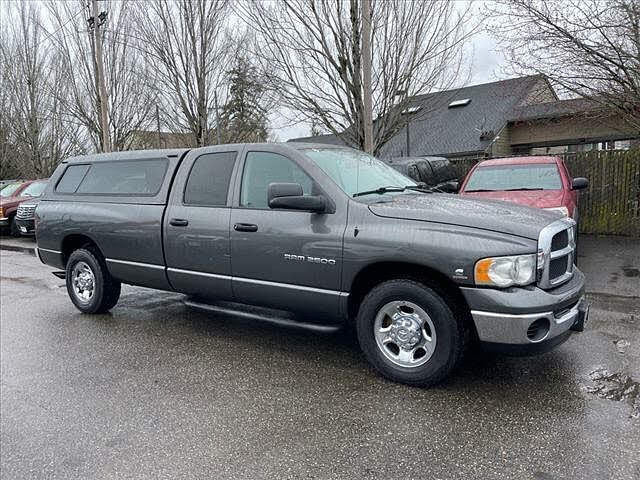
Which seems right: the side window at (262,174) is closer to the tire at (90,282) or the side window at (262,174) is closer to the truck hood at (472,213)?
the truck hood at (472,213)

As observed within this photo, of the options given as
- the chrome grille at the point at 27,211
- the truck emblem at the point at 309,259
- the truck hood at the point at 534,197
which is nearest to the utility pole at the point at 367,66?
the truck hood at the point at 534,197

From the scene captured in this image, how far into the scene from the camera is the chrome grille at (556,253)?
11.6 feet

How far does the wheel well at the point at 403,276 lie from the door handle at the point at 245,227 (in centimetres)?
106

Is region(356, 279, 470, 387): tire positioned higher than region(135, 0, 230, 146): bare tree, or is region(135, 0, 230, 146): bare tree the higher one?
region(135, 0, 230, 146): bare tree

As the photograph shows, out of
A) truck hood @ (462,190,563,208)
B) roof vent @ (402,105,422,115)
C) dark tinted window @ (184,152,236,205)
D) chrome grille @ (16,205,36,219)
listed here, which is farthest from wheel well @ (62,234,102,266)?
chrome grille @ (16,205,36,219)

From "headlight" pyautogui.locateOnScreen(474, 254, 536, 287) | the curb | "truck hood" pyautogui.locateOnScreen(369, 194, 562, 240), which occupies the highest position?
"truck hood" pyautogui.locateOnScreen(369, 194, 562, 240)

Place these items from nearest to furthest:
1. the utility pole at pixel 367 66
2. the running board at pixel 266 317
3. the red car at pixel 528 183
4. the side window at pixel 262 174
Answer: the running board at pixel 266 317
the side window at pixel 262 174
the red car at pixel 528 183
the utility pole at pixel 367 66

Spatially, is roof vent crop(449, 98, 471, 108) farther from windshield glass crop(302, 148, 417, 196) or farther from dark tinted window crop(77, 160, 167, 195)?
dark tinted window crop(77, 160, 167, 195)

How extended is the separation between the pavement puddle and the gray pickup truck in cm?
50

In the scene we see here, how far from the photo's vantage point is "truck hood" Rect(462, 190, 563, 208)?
296 inches

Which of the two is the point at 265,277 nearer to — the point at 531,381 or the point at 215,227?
the point at 215,227

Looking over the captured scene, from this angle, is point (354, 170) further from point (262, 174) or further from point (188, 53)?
point (188, 53)

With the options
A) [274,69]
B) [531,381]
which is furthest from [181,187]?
[274,69]

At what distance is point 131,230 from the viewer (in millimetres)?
5535
